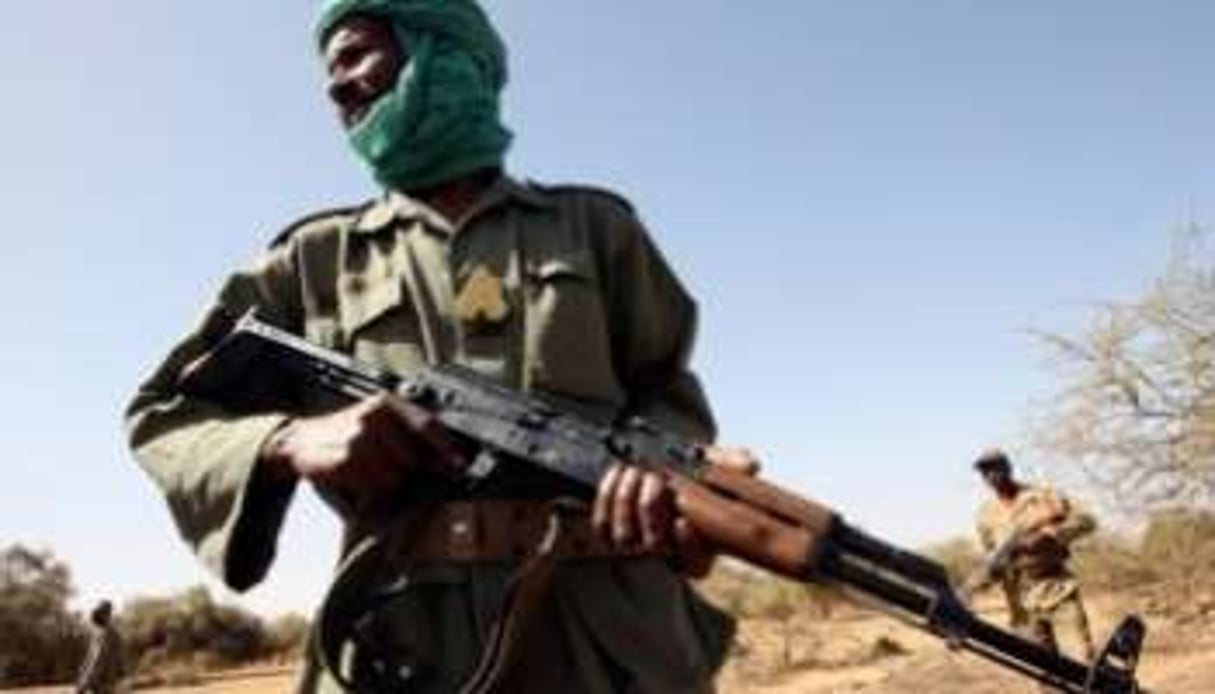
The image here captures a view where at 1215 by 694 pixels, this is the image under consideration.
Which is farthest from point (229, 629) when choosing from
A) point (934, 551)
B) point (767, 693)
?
point (767, 693)

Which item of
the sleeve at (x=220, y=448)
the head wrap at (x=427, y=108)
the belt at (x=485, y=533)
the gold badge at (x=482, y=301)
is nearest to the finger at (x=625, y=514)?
the belt at (x=485, y=533)

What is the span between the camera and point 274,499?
2.65 meters

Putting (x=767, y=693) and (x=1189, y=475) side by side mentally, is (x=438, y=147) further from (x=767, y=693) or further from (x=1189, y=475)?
(x=1189, y=475)

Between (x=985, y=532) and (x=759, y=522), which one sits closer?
(x=759, y=522)

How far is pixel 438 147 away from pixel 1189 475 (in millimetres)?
19969

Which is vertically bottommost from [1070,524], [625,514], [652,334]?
[1070,524]

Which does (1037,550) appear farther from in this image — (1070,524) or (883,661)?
(883,661)

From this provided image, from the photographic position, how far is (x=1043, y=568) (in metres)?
12.0

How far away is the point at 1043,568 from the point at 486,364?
1009 cm

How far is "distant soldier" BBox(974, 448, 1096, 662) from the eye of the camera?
38.5 ft

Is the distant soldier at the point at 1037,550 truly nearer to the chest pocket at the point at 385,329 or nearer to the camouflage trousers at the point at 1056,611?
the camouflage trousers at the point at 1056,611

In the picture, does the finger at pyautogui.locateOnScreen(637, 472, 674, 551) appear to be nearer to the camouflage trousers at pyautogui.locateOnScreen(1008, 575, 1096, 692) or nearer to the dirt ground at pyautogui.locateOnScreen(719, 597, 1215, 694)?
the camouflage trousers at pyautogui.locateOnScreen(1008, 575, 1096, 692)

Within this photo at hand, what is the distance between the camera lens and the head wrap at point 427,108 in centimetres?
286

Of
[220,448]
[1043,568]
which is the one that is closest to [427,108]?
[220,448]
